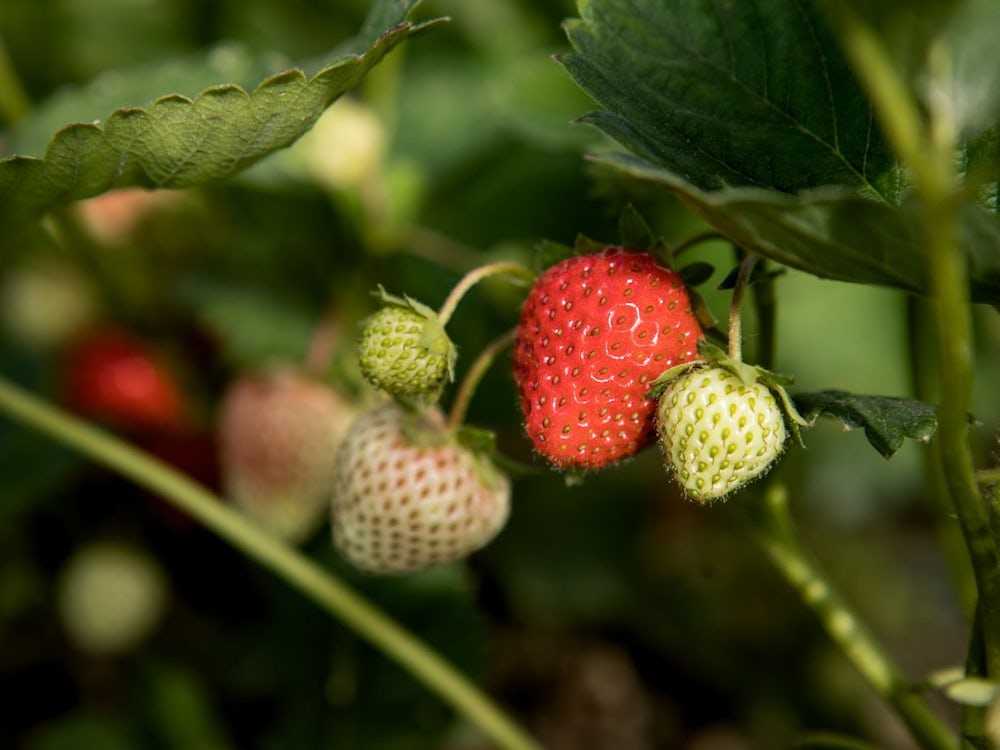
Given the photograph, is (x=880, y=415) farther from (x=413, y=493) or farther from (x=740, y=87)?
(x=413, y=493)

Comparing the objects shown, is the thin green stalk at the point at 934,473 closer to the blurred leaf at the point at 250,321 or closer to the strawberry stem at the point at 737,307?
the strawberry stem at the point at 737,307

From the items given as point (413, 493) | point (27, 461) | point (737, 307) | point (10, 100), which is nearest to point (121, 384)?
point (27, 461)

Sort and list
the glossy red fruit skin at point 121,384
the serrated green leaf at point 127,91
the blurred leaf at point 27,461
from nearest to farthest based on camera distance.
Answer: the serrated green leaf at point 127,91
the blurred leaf at point 27,461
the glossy red fruit skin at point 121,384

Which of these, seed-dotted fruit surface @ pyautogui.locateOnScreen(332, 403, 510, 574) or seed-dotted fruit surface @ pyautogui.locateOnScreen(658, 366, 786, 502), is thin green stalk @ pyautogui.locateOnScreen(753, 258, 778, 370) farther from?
seed-dotted fruit surface @ pyautogui.locateOnScreen(332, 403, 510, 574)

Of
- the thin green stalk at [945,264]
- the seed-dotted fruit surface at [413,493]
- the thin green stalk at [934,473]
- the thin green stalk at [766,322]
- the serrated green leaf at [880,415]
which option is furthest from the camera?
the thin green stalk at [934,473]

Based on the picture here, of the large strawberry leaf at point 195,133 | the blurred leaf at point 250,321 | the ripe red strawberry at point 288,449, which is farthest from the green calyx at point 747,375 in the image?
the blurred leaf at point 250,321

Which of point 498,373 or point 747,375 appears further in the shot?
point 498,373
